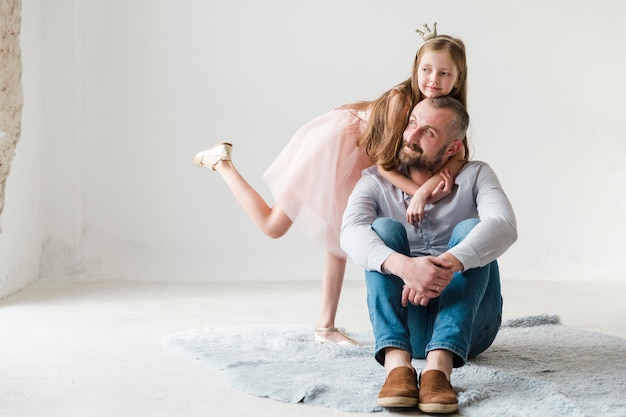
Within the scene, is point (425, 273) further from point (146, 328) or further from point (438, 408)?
point (146, 328)

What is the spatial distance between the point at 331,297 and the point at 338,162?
1.54 feet

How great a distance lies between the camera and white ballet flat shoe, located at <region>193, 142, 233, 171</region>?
10.9 ft

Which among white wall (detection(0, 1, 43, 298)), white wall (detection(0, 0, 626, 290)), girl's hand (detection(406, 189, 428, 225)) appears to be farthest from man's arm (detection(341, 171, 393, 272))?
white wall (detection(0, 0, 626, 290))

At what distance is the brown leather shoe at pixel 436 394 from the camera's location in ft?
6.67

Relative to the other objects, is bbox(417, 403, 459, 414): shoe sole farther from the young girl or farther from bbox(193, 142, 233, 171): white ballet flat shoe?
bbox(193, 142, 233, 171): white ballet flat shoe

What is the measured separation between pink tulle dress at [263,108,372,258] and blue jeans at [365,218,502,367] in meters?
0.59

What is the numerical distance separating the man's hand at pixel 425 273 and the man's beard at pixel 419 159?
1.53ft

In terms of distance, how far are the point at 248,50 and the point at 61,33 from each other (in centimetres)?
104

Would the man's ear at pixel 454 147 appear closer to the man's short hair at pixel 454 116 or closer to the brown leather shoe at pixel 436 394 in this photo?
the man's short hair at pixel 454 116

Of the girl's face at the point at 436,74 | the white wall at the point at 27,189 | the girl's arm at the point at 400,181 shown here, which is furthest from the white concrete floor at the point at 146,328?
the girl's face at the point at 436,74

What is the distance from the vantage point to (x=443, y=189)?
2520 millimetres

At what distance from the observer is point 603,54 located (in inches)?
Result: 202

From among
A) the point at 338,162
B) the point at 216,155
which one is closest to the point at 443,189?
the point at 338,162

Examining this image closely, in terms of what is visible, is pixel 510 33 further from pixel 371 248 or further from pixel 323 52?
pixel 371 248
